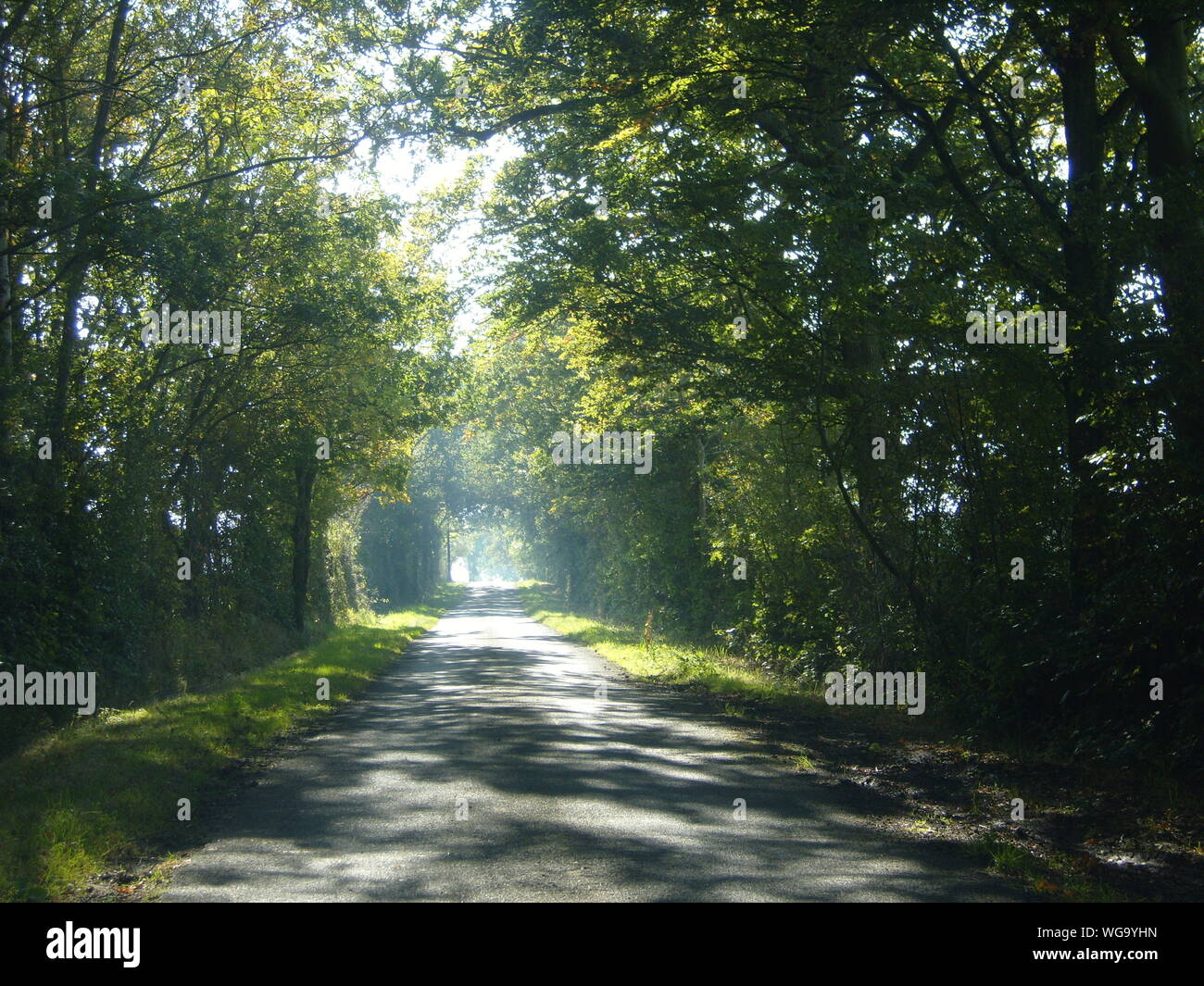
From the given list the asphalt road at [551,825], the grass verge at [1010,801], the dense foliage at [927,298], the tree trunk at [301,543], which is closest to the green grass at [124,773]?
the asphalt road at [551,825]

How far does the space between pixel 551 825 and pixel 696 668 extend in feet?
42.8

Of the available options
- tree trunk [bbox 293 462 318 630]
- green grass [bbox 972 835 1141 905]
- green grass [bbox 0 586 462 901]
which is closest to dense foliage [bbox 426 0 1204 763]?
green grass [bbox 972 835 1141 905]

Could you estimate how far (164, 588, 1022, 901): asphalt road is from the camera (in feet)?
21.1

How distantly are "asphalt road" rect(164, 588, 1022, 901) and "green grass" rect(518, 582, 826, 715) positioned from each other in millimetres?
2376

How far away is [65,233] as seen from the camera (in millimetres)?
14375

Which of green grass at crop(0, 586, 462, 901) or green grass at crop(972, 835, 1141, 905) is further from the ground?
green grass at crop(972, 835, 1141, 905)

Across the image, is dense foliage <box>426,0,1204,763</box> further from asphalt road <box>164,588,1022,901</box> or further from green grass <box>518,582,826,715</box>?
asphalt road <box>164,588,1022,901</box>

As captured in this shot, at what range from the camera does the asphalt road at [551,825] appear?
6.43m

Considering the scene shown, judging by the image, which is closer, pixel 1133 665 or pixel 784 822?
pixel 784 822

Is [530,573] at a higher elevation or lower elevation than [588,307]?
lower
